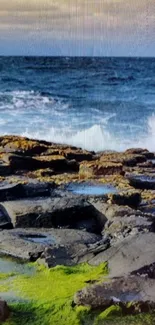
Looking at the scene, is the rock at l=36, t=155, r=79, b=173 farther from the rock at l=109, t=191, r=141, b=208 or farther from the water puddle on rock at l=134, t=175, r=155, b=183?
the rock at l=109, t=191, r=141, b=208

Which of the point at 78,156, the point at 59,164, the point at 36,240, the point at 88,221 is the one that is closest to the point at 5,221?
the point at 36,240

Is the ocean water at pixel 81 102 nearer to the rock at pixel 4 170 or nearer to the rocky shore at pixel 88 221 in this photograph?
the rocky shore at pixel 88 221

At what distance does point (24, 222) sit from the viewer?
4.36 metres

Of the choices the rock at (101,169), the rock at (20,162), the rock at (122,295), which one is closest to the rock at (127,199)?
the rock at (101,169)

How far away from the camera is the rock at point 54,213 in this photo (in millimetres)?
4367

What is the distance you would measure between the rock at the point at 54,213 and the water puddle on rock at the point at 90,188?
0.50 metres

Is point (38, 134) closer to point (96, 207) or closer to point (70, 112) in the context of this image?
point (70, 112)

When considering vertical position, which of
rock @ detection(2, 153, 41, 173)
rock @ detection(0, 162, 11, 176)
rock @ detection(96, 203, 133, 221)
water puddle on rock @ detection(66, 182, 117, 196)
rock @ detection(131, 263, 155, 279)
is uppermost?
rock @ detection(2, 153, 41, 173)

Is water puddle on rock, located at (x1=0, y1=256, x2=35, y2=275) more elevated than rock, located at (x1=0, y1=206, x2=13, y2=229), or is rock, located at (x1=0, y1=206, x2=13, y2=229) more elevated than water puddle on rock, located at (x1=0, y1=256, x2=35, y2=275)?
rock, located at (x1=0, y1=206, x2=13, y2=229)

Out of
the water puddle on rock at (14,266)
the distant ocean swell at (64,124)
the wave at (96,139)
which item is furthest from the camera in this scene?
the distant ocean swell at (64,124)

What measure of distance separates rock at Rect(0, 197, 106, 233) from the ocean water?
5.84 metres

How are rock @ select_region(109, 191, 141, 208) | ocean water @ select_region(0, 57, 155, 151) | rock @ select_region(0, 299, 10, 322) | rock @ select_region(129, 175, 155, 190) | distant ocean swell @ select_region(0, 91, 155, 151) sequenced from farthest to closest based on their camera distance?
ocean water @ select_region(0, 57, 155, 151), distant ocean swell @ select_region(0, 91, 155, 151), rock @ select_region(129, 175, 155, 190), rock @ select_region(109, 191, 141, 208), rock @ select_region(0, 299, 10, 322)

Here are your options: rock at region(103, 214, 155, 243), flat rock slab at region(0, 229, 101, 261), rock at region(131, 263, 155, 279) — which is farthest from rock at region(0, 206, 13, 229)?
rock at region(131, 263, 155, 279)

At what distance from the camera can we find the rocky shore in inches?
124
